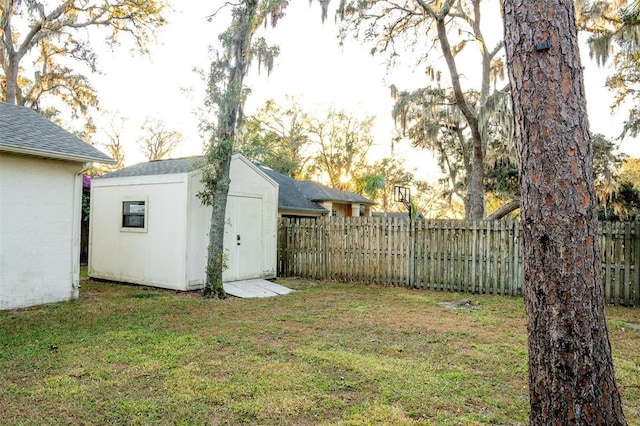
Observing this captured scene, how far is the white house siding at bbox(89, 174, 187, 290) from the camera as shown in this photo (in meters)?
8.38

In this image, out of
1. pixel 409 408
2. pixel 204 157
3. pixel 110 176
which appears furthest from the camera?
pixel 110 176

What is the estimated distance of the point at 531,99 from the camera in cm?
211

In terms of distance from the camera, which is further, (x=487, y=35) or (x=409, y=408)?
(x=487, y=35)

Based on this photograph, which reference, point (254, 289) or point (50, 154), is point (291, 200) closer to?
point (254, 289)

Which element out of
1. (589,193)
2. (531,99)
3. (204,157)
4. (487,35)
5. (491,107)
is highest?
(487,35)

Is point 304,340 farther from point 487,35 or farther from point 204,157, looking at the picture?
point 487,35

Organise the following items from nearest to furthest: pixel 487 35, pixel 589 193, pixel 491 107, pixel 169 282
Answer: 1. pixel 589 193
2. pixel 169 282
3. pixel 491 107
4. pixel 487 35

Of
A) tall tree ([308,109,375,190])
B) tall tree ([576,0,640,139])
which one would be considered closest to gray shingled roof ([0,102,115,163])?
tall tree ([576,0,640,139])

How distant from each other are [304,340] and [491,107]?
971cm

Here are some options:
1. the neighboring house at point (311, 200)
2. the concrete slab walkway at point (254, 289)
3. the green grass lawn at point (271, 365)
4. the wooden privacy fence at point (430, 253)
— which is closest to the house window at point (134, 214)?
the concrete slab walkway at point (254, 289)

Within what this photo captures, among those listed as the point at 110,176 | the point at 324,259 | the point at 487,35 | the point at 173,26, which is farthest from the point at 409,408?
the point at 173,26

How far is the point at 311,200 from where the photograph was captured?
18.2 metres

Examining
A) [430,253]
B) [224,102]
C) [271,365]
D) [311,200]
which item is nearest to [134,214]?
[224,102]

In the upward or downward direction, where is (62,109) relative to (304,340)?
upward
